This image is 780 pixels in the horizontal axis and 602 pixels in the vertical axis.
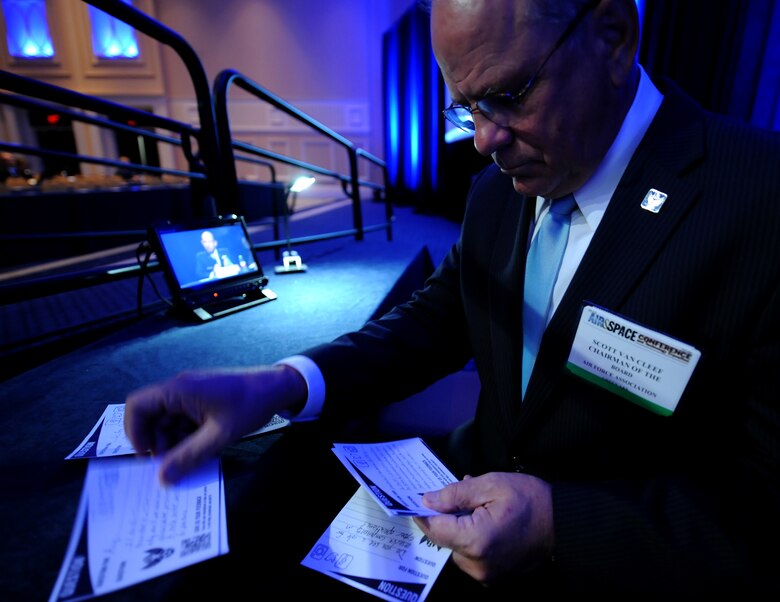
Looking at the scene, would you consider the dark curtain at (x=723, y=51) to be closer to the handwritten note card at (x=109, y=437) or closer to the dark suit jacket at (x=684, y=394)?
the dark suit jacket at (x=684, y=394)

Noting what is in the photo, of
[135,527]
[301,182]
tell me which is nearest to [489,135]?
[135,527]

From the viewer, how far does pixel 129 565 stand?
0.34m

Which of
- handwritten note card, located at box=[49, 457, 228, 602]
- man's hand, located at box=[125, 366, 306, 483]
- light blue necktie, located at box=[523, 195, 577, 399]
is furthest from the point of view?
light blue necktie, located at box=[523, 195, 577, 399]

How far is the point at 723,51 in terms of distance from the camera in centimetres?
224

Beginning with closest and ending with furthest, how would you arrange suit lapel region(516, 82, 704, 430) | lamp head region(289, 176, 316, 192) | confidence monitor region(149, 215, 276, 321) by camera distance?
suit lapel region(516, 82, 704, 430), confidence monitor region(149, 215, 276, 321), lamp head region(289, 176, 316, 192)

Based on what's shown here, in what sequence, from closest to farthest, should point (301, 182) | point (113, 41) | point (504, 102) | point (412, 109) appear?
point (504, 102), point (301, 182), point (412, 109), point (113, 41)

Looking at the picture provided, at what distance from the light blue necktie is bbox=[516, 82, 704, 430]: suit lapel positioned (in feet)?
0.21

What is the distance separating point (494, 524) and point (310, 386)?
0.98 ft

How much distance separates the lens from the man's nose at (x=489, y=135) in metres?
0.61

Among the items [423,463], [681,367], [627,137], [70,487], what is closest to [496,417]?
[423,463]

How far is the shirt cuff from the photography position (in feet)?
1.99

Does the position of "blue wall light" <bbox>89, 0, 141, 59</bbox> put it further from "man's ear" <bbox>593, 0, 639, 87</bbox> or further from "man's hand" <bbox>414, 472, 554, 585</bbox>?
"man's hand" <bbox>414, 472, 554, 585</bbox>

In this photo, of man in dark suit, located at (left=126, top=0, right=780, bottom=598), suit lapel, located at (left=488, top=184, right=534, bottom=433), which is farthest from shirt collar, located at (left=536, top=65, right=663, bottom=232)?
suit lapel, located at (left=488, top=184, right=534, bottom=433)

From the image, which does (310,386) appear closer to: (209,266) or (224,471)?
(224,471)
